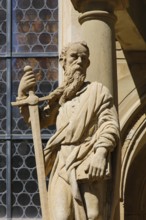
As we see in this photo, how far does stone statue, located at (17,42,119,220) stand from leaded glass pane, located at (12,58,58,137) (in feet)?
17.7

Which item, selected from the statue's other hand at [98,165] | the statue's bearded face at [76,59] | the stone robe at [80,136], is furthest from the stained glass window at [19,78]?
the statue's other hand at [98,165]

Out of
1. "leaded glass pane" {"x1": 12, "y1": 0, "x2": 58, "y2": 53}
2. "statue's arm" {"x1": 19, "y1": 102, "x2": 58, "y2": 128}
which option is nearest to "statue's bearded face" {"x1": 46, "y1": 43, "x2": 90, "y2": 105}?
"statue's arm" {"x1": 19, "y1": 102, "x2": 58, "y2": 128}

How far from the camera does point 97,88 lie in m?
13.6

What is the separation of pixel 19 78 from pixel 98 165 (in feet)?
20.8

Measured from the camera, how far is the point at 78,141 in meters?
13.5

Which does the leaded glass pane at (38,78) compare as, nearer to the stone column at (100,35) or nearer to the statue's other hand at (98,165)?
the stone column at (100,35)

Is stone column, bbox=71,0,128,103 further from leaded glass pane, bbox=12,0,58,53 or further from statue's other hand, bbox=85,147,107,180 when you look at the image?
leaded glass pane, bbox=12,0,58,53

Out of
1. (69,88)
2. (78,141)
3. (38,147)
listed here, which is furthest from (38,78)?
(78,141)

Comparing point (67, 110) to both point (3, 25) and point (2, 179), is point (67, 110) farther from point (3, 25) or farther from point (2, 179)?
point (3, 25)

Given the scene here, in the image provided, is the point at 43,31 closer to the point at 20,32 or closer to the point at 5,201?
the point at 20,32

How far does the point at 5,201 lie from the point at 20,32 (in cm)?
235

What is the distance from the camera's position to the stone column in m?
16.1

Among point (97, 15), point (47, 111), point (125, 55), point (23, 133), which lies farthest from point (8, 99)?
point (47, 111)

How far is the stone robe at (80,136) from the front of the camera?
1329 cm
